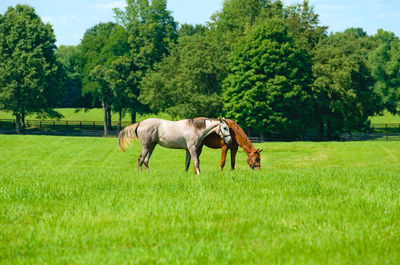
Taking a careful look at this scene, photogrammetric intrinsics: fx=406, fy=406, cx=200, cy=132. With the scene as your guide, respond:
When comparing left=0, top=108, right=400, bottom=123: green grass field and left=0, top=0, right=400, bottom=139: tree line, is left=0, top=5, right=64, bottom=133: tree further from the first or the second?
left=0, top=108, right=400, bottom=123: green grass field

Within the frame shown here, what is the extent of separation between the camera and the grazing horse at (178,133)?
14438mm

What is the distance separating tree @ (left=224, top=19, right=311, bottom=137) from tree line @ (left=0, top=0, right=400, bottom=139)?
0.42 ft

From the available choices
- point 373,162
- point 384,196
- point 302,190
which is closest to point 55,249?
point 302,190

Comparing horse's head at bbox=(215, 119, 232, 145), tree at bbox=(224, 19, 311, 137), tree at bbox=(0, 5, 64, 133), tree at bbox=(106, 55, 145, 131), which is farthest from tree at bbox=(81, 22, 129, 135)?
horse's head at bbox=(215, 119, 232, 145)

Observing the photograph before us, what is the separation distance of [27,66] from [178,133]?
178 ft

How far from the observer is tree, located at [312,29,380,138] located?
53.4 meters

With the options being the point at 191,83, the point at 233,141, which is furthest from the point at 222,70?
the point at 233,141

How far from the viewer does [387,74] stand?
238 ft

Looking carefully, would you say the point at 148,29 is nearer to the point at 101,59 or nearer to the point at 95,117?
the point at 101,59

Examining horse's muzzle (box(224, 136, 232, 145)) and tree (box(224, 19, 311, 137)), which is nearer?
horse's muzzle (box(224, 136, 232, 145))

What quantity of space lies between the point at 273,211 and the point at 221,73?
51042mm

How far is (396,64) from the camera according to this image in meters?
71.4

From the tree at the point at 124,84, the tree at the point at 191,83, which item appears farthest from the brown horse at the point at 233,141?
the tree at the point at 124,84

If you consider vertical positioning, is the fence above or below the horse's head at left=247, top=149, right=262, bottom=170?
below
